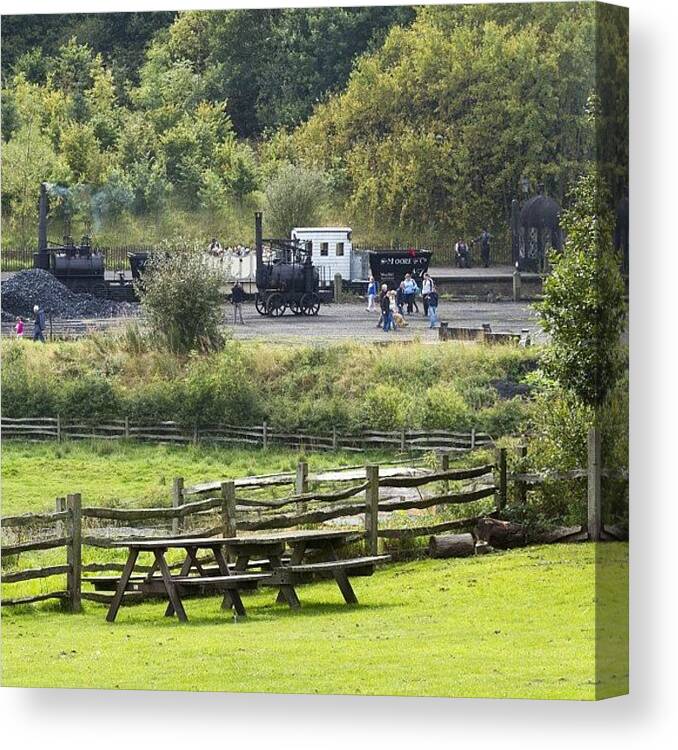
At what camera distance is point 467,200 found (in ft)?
51.0

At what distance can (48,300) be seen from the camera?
16.2 m

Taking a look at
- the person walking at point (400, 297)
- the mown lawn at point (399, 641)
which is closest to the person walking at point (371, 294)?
the person walking at point (400, 297)

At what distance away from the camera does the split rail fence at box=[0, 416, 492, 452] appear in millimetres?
15695

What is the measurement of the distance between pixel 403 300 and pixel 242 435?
5.09ft

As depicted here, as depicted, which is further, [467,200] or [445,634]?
[467,200]

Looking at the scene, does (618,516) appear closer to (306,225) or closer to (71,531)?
(306,225)

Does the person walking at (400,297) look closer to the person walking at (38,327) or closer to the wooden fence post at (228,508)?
the wooden fence post at (228,508)

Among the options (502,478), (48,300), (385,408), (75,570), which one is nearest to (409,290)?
(385,408)

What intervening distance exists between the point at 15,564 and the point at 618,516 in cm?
472

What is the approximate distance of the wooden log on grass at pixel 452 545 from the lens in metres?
16.0

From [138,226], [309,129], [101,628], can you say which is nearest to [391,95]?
[309,129]

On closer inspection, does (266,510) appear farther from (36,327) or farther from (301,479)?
(36,327)

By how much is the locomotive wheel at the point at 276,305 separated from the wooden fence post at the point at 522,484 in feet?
6.58

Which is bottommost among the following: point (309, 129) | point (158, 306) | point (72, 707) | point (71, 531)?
point (72, 707)
